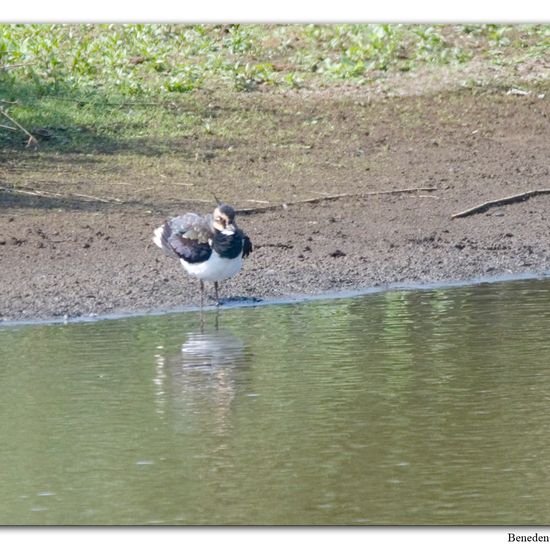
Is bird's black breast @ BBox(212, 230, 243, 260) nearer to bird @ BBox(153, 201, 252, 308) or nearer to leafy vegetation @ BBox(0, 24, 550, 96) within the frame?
bird @ BBox(153, 201, 252, 308)

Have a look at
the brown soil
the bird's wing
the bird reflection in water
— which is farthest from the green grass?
the bird reflection in water

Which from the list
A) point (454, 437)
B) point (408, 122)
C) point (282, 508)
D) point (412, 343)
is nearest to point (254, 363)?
point (412, 343)

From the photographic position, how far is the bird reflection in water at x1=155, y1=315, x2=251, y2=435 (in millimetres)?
7238

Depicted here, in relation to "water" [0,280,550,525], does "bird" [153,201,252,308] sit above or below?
above

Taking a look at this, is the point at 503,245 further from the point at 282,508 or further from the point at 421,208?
the point at 282,508

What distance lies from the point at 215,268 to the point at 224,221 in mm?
316

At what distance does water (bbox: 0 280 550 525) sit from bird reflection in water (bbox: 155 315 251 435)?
0.02 meters

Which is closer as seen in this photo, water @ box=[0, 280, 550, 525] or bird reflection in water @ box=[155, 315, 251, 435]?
water @ box=[0, 280, 550, 525]

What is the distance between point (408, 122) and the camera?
14508 mm

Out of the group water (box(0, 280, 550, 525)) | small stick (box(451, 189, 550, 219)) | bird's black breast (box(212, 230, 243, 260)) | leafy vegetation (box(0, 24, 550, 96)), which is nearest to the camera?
water (box(0, 280, 550, 525))

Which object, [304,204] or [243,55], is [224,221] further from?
[243,55]

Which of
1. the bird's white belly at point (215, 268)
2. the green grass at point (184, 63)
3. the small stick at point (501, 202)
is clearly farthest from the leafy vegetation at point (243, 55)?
the bird's white belly at point (215, 268)

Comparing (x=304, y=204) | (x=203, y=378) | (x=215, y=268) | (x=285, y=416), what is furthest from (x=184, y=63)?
(x=285, y=416)

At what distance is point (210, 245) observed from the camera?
9453 millimetres
